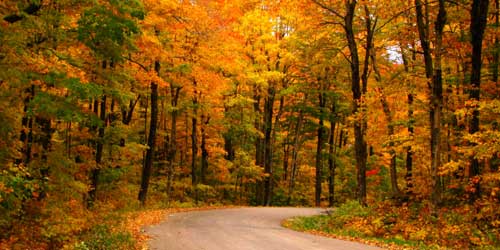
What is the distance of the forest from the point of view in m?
12.4

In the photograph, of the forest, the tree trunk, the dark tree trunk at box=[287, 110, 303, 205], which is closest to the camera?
the forest

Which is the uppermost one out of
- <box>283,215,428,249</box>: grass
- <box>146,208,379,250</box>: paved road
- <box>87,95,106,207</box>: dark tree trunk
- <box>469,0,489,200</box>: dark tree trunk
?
<box>469,0,489,200</box>: dark tree trunk

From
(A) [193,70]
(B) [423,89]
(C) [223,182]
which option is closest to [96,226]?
(A) [193,70]

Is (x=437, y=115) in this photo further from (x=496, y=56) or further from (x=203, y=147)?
(x=203, y=147)

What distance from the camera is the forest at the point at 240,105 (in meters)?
12.4

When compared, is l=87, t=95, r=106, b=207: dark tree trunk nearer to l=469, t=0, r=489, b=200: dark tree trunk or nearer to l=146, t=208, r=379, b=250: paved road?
l=146, t=208, r=379, b=250: paved road

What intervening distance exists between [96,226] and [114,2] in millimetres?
7020

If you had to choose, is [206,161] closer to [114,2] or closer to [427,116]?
[427,116]

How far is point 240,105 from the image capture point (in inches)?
1238

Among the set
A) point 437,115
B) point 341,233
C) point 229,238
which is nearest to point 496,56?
point 437,115

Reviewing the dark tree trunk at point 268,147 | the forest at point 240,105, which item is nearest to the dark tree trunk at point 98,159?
the forest at point 240,105

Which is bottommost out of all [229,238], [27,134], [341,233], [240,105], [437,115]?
[341,233]

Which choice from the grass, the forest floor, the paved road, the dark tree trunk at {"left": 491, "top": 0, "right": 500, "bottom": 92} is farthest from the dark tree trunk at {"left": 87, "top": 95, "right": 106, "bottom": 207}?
the dark tree trunk at {"left": 491, "top": 0, "right": 500, "bottom": 92}

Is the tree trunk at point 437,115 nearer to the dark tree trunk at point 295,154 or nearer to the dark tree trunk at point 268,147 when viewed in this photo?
the dark tree trunk at point 268,147
